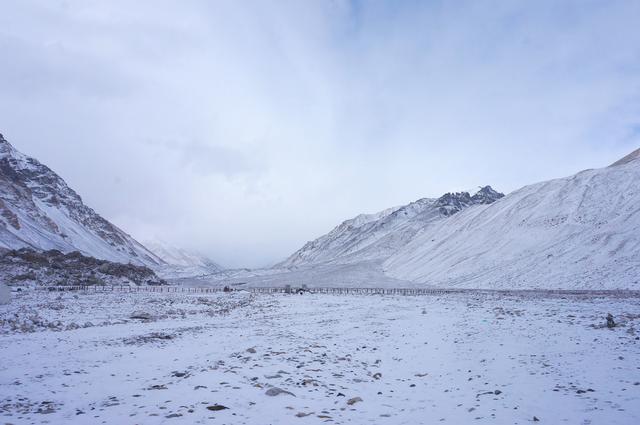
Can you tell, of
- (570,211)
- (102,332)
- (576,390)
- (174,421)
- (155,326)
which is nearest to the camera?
(174,421)

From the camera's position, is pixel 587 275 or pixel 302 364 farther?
pixel 587 275

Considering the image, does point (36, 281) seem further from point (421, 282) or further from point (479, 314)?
point (421, 282)

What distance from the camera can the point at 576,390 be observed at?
1040 centimetres

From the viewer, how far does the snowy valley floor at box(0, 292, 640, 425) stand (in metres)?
9.07

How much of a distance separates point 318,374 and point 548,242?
81550 millimetres

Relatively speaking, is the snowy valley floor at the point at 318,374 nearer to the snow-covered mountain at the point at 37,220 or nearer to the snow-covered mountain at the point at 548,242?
the snow-covered mountain at the point at 548,242

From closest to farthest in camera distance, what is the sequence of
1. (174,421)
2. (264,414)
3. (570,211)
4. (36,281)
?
(174,421)
(264,414)
(36,281)
(570,211)

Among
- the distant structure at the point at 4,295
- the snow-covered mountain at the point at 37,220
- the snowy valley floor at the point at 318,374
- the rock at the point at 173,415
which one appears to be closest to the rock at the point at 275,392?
the snowy valley floor at the point at 318,374

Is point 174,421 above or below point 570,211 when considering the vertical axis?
below

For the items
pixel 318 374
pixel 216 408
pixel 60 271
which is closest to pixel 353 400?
pixel 318 374

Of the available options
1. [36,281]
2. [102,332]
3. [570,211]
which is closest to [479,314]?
[102,332]

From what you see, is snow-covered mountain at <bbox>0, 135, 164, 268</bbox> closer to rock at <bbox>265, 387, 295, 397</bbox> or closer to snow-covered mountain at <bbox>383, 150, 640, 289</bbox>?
snow-covered mountain at <bbox>383, 150, 640, 289</bbox>

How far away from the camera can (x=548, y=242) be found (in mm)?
81000

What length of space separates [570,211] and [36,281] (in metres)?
99.2
